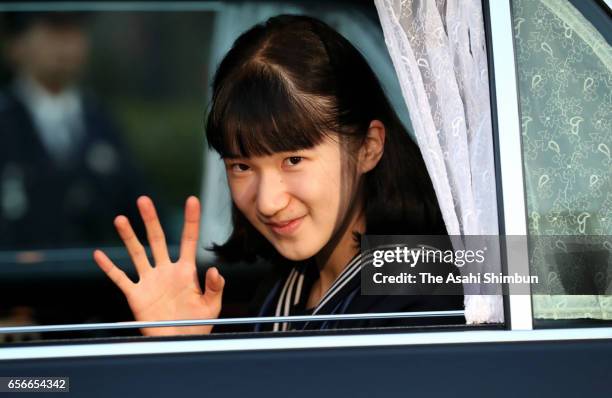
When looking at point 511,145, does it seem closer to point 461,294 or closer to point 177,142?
point 461,294

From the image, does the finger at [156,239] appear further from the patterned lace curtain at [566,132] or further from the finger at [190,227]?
the patterned lace curtain at [566,132]

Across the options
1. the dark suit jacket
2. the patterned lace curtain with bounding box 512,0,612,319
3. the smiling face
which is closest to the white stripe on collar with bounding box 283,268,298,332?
the smiling face

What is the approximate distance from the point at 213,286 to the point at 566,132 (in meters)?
0.89

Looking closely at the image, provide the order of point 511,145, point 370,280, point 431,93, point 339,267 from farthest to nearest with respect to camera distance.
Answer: point 339,267 → point 370,280 → point 431,93 → point 511,145

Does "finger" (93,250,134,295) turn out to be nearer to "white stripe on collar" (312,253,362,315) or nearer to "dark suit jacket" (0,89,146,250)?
"white stripe on collar" (312,253,362,315)

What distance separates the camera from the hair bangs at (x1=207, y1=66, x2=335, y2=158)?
2.41 metres

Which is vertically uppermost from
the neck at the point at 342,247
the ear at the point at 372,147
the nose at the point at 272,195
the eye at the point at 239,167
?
the ear at the point at 372,147

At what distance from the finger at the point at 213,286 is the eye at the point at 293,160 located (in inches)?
11.9

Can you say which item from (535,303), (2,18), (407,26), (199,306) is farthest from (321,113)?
(2,18)

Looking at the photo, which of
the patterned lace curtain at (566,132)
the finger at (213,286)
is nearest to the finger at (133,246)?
the finger at (213,286)

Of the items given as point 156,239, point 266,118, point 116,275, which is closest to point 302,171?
point 266,118

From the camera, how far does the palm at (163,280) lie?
7.93ft

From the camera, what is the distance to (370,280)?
7.72 ft

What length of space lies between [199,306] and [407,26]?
0.82m
